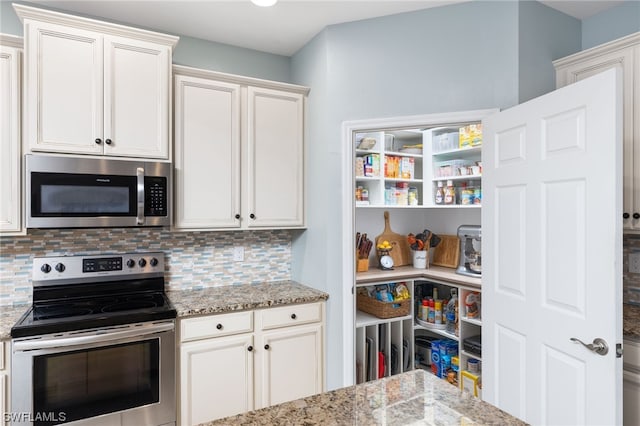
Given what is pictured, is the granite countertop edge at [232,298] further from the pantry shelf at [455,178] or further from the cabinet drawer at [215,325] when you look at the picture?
the pantry shelf at [455,178]

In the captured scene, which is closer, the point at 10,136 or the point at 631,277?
the point at 10,136

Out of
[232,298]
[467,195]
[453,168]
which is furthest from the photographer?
[453,168]

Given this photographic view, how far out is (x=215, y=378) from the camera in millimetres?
2203

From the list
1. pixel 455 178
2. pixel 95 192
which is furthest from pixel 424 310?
pixel 95 192

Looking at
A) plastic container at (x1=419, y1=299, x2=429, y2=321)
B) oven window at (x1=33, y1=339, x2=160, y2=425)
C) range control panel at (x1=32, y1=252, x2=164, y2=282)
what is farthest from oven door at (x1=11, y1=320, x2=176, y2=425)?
plastic container at (x1=419, y1=299, x2=429, y2=321)

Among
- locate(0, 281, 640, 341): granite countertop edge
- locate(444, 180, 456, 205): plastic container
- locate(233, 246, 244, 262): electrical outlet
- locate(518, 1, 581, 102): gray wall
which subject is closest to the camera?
locate(0, 281, 640, 341): granite countertop edge

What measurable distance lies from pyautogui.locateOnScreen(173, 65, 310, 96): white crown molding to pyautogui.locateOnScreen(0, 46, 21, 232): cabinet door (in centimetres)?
81

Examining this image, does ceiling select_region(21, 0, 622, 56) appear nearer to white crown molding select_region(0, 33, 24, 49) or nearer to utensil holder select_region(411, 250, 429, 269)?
white crown molding select_region(0, 33, 24, 49)

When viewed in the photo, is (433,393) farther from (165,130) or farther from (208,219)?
(165,130)

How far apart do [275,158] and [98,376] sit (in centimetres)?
164

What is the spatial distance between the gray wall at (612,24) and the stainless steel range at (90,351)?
300 centimetres

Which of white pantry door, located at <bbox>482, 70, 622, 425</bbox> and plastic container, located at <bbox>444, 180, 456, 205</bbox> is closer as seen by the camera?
white pantry door, located at <bbox>482, 70, 622, 425</bbox>

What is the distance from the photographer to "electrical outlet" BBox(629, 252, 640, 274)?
2.12 m

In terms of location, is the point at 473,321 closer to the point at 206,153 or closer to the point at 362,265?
the point at 362,265
